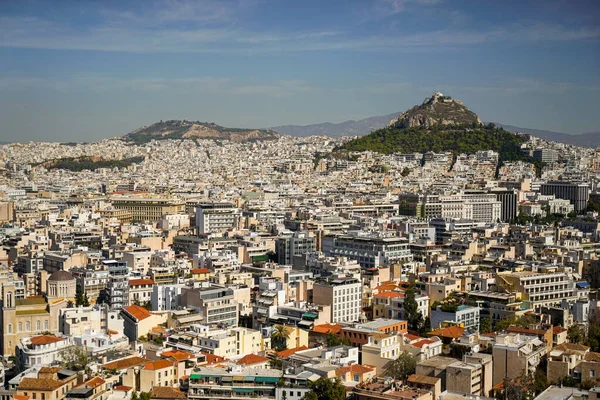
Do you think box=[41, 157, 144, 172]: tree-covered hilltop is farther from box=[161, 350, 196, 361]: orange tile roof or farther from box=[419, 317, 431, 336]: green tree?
box=[161, 350, 196, 361]: orange tile roof

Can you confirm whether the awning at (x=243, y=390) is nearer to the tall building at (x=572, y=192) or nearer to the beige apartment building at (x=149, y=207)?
the beige apartment building at (x=149, y=207)

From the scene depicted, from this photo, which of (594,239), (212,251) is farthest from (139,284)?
(594,239)

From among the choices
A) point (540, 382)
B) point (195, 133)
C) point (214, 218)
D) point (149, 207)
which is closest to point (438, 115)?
point (149, 207)

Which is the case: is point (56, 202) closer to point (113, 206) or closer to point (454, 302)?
point (113, 206)

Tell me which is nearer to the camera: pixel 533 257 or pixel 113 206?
pixel 533 257

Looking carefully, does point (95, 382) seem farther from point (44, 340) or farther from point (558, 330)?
point (558, 330)
